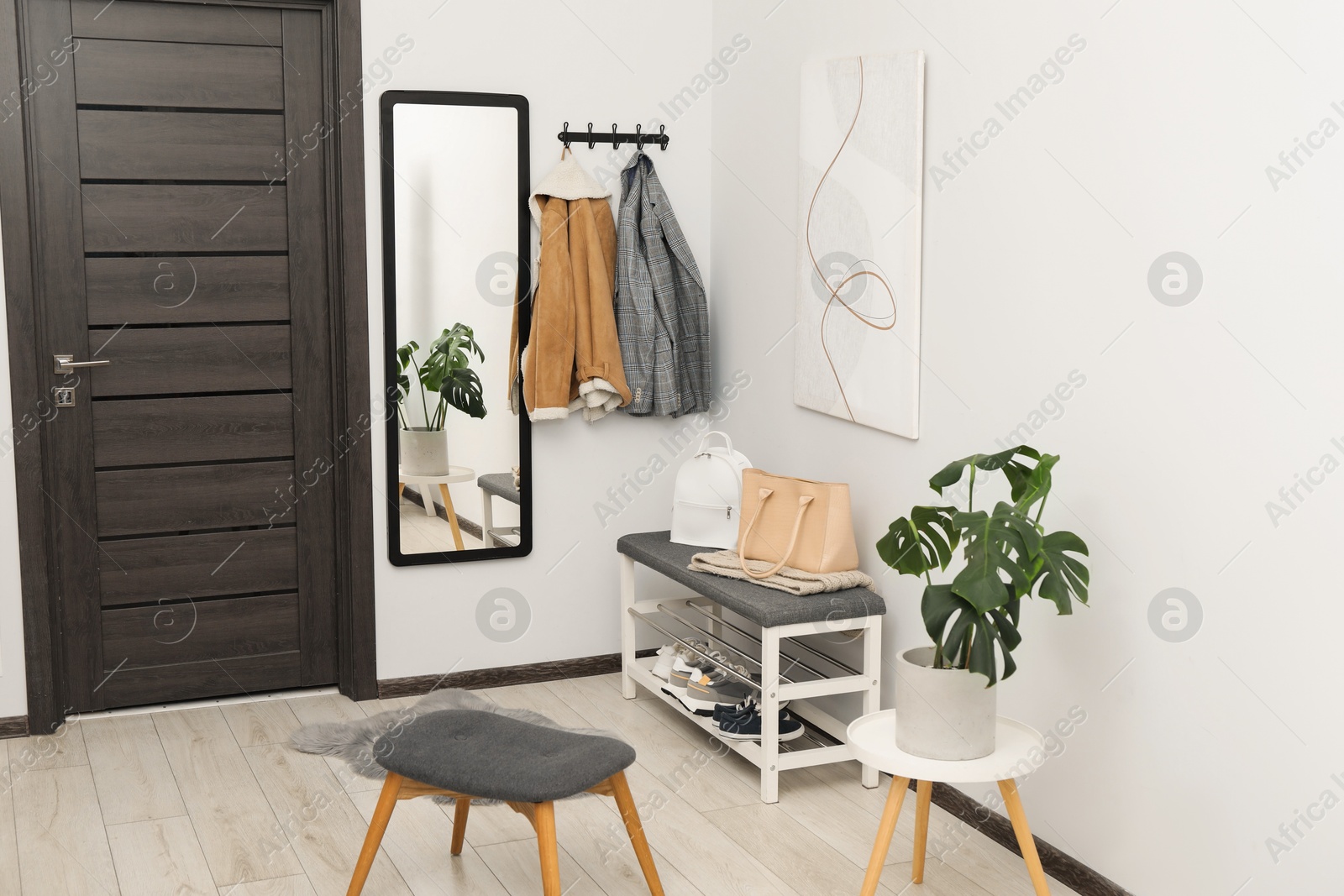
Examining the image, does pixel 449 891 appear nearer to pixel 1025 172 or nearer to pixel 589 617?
pixel 589 617

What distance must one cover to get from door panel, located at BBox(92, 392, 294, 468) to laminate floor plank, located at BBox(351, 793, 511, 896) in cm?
112

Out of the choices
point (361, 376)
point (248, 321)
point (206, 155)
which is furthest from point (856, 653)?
point (206, 155)

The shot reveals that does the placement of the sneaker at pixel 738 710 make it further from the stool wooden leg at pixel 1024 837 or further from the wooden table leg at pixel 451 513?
the wooden table leg at pixel 451 513

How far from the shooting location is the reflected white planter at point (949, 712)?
2.24 m

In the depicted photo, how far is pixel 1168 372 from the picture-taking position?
2.23m

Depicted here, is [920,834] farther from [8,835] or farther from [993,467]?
[8,835]

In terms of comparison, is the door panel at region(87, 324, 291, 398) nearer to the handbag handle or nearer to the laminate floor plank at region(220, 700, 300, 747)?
the laminate floor plank at region(220, 700, 300, 747)

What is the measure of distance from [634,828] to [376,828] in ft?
1.60

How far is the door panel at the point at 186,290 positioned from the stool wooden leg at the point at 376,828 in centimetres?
168

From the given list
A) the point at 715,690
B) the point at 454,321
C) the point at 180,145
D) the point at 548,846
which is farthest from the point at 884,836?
the point at 180,145

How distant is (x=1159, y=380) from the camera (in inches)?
88.7

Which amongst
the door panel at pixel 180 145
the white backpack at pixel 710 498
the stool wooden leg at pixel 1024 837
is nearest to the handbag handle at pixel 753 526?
the white backpack at pixel 710 498

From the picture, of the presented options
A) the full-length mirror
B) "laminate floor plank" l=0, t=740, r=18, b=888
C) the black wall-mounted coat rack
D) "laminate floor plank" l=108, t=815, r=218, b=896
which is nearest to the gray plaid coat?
the black wall-mounted coat rack

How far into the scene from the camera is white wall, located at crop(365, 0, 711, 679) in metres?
3.59
